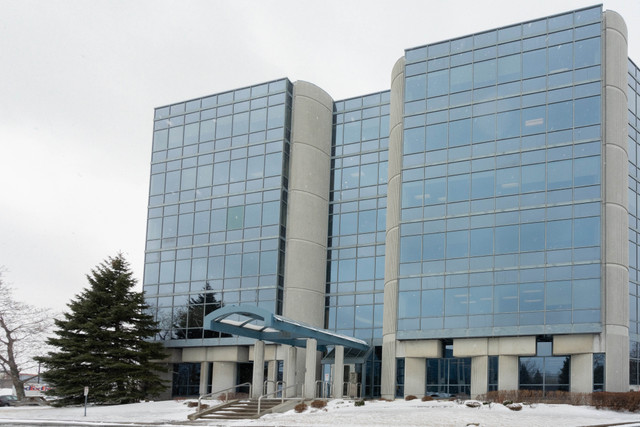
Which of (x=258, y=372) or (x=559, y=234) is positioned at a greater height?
(x=559, y=234)

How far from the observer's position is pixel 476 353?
3772 centimetres

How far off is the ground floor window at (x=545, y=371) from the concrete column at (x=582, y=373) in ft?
1.64

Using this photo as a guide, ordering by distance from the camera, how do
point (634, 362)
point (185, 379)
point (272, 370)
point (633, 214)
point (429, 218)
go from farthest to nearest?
point (185, 379), point (272, 370), point (429, 218), point (633, 214), point (634, 362)

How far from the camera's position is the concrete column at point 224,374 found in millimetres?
45844

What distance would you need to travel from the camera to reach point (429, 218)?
1586 inches

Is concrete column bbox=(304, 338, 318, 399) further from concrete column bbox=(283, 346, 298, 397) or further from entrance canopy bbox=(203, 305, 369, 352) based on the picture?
concrete column bbox=(283, 346, 298, 397)

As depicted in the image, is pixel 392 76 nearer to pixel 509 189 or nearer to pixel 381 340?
pixel 509 189

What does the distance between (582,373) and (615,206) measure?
312 inches

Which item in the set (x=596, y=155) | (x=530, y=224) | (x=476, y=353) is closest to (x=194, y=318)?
(x=476, y=353)

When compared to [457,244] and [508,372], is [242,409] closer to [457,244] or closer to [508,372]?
[508,372]

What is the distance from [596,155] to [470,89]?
7.68 m

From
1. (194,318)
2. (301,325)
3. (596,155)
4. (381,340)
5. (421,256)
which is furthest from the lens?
(194,318)

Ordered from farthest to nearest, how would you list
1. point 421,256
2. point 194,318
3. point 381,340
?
point 194,318 < point 381,340 < point 421,256

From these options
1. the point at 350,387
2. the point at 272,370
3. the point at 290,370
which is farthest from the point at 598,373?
the point at 272,370
